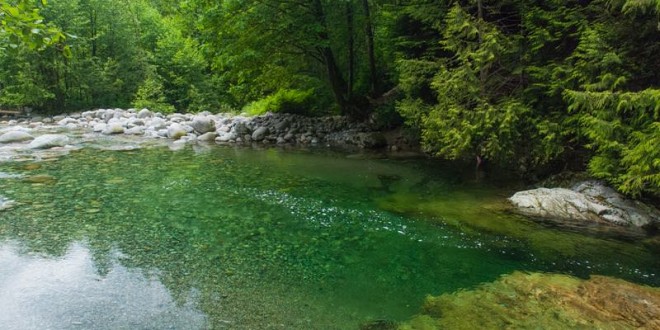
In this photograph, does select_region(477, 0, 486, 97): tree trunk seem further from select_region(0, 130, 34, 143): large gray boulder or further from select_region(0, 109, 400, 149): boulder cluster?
select_region(0, 130, 34, 143): large gray boulder

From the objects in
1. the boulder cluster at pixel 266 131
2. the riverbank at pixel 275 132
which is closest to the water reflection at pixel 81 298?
the riverbank at pixel 275 132

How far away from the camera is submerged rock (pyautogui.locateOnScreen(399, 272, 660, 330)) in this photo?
161 inches

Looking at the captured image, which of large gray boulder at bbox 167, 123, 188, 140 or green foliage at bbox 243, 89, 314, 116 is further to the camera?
green foliage at bbox 243, 89, 314, 116

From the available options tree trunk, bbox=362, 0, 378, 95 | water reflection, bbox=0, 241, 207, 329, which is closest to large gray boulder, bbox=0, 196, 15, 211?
water reflection, bbox=0, 241, 207, 329

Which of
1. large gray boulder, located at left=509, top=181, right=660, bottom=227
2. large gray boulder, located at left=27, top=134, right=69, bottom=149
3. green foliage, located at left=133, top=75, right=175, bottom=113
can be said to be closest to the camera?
large gray boulder, located at left=509, top=181, right=660, bottom=227

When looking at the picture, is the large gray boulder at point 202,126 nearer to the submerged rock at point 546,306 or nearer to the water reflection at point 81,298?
the water reflection at point 81,298

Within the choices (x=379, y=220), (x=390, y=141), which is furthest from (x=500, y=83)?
(x=390, y=141)

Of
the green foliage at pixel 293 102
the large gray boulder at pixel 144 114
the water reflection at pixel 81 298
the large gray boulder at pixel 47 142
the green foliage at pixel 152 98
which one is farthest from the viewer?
the green foliage at pixel 152 98

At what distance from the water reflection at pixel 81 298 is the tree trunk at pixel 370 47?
13.3 meters

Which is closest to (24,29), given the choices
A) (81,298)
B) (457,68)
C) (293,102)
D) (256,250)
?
(81,298)

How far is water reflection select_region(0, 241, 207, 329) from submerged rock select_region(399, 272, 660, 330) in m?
2.37

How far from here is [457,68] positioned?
29.7 feet

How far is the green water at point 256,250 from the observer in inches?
173

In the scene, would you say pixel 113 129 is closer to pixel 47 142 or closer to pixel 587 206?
pixel 47 142
